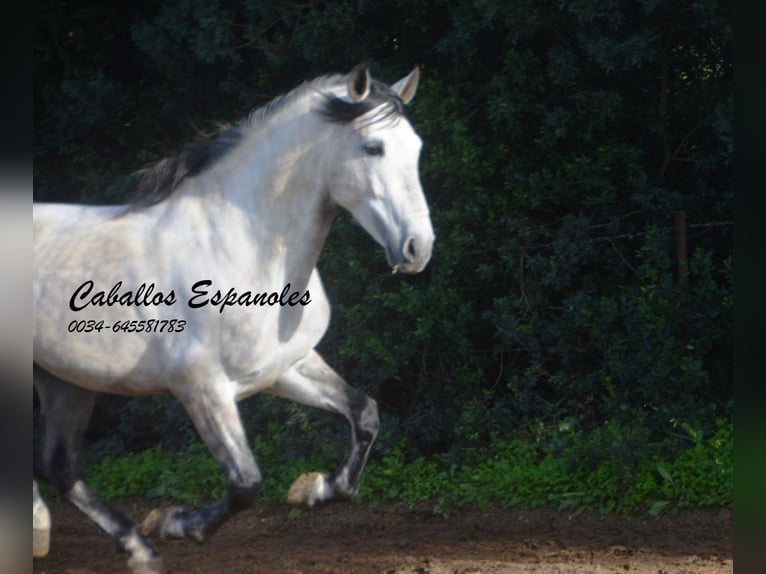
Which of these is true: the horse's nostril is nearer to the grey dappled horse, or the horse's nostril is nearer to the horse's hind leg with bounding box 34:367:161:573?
the grey dappled horse

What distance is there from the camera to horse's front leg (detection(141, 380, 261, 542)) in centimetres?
445

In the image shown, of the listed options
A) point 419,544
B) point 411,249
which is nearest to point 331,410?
point 419,544

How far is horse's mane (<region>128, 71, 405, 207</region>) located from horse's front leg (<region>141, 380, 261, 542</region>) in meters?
0.83

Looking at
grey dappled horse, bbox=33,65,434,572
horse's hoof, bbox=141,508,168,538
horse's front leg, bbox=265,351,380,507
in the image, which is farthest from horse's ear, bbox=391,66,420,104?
Result: horse's hoof, bbox=141,508,168,538

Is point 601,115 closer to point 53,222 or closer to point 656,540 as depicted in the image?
point 656,540

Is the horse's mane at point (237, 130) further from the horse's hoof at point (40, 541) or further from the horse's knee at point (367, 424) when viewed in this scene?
the horse's hoof at point (40, 541)

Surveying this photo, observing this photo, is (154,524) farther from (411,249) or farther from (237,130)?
(237,130)

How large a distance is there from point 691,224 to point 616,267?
372 mm

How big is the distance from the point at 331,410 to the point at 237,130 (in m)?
1.22

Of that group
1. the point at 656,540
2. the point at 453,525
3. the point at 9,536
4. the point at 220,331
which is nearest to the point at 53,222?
the point at 220,331

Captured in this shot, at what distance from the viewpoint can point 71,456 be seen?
15.6 ft

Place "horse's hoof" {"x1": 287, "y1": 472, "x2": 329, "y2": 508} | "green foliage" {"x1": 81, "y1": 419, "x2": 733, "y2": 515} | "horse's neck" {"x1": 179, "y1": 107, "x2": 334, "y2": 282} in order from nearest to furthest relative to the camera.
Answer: "horse's neck" {"x1": 179, "y1": 107, "x2": 334, "y2": 282} < "horse's hoof" {"x1": 287, "y1": 472, "x2": 329, "y2": 508} < "green foliage" {"x1": 81, "y1": 419, "x2": 733, "y2": 515}

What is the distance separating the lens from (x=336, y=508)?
475cm

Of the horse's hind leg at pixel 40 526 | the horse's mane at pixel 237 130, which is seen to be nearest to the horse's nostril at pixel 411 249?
the horse's mane at pixel 237 130
